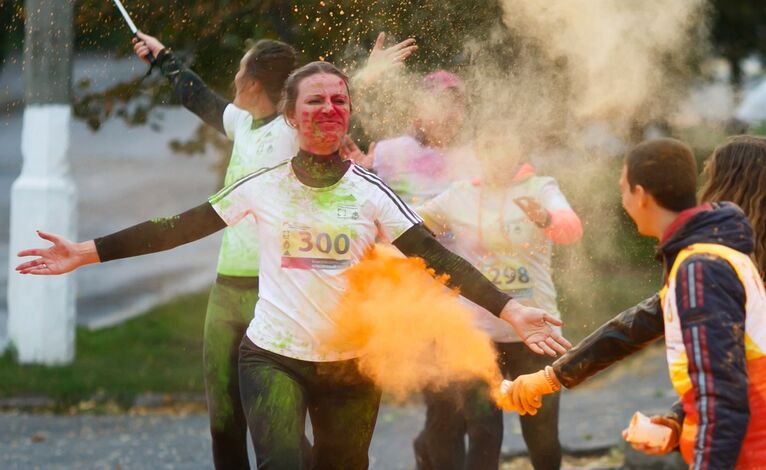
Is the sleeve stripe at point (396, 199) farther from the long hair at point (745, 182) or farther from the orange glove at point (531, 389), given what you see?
the long hair at point (745, 182)

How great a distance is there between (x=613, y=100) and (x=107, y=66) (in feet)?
10.2

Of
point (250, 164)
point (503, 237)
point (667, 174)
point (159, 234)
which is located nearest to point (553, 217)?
A: point (503, 237)

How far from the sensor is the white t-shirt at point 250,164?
18.4ft

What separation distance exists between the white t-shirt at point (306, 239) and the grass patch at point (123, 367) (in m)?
4.86

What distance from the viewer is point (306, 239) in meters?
4.74

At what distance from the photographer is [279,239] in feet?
15.7

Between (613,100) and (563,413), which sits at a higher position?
(613,100)

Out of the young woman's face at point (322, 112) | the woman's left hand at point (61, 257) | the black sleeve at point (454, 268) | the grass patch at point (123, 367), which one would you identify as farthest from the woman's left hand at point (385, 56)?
the grass patch at point (123, 367)

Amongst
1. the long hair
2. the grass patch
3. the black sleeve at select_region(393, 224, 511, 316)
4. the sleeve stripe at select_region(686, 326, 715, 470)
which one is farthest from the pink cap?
the grass patch

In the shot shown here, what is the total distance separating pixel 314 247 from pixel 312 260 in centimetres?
5

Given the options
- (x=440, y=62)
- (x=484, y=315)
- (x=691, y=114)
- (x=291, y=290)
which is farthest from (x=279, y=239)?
(x=691, y=114)

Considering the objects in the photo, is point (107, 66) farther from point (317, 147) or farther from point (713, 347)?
point (713, 347)

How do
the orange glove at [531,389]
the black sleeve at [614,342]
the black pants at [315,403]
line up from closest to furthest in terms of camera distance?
1. the black sleeve at [614,342]
2. the orange glove at [531,389]
3. the black pants at [315,403]

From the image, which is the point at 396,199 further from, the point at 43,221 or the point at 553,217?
the point at 43,221
